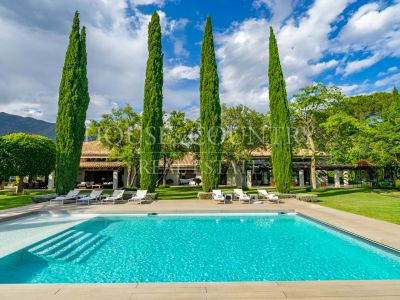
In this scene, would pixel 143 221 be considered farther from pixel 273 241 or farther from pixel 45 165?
pixel 45 165

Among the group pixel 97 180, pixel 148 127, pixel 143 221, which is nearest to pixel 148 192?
pixel 148 127

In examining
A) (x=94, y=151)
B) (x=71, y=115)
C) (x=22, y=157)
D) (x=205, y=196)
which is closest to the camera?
(x=71, y=115)

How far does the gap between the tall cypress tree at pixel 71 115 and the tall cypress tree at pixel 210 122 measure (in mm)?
9824

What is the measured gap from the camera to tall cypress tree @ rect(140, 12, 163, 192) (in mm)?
18906

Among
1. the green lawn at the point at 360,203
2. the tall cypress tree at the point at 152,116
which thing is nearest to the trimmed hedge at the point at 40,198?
the green lawn at the point at 360,203

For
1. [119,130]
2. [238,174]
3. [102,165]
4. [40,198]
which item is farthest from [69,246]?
[238,174]

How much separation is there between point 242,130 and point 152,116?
13.5m

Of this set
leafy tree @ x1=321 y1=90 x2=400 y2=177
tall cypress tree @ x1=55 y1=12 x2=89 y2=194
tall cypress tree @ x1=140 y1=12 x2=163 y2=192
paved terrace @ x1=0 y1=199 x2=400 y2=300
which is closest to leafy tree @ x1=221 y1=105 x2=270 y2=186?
leafy tree @ x1=321 y1=90 x2=400 y2=177

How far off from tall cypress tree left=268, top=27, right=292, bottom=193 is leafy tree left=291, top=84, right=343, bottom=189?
751 centimetres

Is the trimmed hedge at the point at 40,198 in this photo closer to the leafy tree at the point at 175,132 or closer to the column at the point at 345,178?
the leafy tree at the point at 175,132

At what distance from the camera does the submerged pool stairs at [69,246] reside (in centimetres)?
711

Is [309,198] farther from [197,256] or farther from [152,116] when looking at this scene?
[152,116]

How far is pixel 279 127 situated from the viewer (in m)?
19.5

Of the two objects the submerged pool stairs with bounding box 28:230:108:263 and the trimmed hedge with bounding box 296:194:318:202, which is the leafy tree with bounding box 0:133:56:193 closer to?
the submerged pool stairs with bounding box 28:230:108:263
